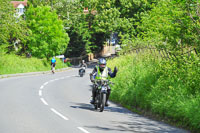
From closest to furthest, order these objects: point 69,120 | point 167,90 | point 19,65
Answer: point 69,120 → point 167,90 → point 19,65

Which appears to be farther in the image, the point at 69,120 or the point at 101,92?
the point at 101,92

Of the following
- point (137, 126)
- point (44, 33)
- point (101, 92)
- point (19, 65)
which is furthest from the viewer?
point (44, 33)

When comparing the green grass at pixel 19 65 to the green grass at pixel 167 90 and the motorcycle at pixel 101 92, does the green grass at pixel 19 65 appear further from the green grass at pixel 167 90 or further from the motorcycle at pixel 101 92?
the motorcycle at pixel 101 92

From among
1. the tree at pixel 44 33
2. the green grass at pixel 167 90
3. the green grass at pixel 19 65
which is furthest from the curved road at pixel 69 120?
the tree at pixel 44 33

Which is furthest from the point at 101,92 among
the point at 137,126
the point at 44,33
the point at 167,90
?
the point at 44,33

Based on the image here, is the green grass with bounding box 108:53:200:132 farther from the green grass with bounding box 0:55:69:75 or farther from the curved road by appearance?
the green grass with bounding box 0:55:69:75

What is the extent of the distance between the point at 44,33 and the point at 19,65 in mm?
8027

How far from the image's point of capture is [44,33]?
46312mm

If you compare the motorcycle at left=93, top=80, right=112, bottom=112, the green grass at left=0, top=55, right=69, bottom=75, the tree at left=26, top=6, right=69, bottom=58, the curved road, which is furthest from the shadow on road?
the tree at left=26, top=6, right=69, bottom=58

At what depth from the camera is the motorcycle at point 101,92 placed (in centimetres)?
1279

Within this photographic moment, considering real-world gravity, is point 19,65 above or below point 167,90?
above

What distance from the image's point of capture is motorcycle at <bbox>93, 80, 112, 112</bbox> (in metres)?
12.8

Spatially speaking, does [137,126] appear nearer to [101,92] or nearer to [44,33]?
A: [101,92]

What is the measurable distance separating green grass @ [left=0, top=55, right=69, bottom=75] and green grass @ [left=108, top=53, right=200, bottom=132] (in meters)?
20.7
